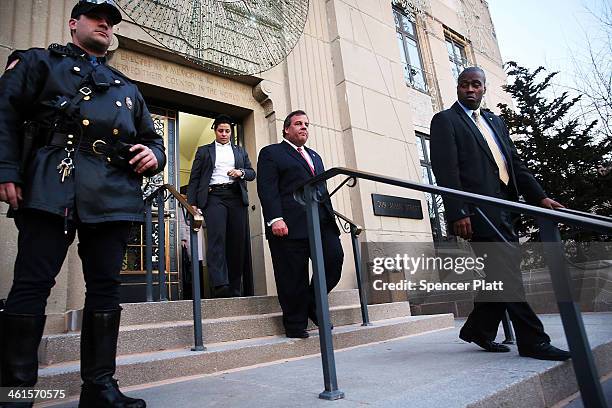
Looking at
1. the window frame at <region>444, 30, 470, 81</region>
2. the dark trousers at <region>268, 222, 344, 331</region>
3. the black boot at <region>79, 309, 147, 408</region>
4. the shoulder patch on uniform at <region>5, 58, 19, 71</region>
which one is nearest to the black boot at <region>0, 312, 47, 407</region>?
the black boot at <region>79, 309, 147, 408</region>

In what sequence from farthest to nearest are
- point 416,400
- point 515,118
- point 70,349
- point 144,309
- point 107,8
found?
1. point 515,118
2. point 144,309
3. point 70,349
4. point 107,8
5. point 416,400

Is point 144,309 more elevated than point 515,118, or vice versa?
point 515,118

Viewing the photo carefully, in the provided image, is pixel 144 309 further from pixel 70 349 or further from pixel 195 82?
pixel 195 82

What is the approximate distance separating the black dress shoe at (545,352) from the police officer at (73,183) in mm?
1967

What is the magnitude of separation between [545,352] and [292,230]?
1.83m

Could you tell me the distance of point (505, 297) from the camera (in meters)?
2.36

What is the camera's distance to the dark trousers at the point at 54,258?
1.55 m

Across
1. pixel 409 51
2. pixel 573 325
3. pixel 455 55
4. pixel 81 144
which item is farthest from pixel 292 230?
pixel 455 55

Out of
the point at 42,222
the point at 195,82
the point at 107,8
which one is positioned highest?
the point at 195,82

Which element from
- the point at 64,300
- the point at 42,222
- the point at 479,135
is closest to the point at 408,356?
the point at 479,135

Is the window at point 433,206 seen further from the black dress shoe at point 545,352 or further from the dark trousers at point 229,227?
the black dress shoe at point 545,352

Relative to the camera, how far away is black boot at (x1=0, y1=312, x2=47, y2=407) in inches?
57.1

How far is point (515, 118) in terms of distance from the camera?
25.7ft

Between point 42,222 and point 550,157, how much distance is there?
7594mm
